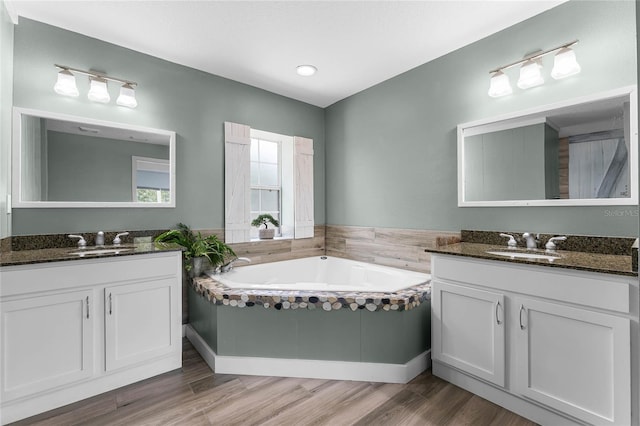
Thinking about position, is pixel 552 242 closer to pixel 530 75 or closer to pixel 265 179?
pixel 530 75

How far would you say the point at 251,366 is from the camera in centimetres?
208

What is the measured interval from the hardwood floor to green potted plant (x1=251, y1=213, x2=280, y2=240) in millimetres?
1525

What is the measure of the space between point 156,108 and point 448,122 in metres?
2.54

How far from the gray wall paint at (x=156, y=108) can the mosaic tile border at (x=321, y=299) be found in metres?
1.07

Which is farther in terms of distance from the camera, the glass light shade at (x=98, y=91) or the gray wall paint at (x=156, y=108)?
the glass light shade at (x=98, y=91)

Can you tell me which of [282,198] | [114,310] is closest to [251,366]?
[114,310]

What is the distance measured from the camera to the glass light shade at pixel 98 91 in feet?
7.59

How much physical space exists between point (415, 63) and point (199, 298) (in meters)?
2.78

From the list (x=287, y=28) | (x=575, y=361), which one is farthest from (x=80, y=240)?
(x=575, y=361)

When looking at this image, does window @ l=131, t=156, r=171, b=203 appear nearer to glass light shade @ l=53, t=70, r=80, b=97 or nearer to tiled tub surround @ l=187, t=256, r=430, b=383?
glass light shade @ l=53, t=70, r=80, b=97

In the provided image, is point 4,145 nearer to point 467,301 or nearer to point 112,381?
point 112,381

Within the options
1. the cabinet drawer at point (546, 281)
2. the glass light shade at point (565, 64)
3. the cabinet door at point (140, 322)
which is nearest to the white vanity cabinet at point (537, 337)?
the cabinet drawer at point (546, 281)

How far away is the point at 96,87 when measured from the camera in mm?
2322

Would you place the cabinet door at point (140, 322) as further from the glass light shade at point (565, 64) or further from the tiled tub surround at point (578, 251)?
the glass light shade at point (565, 64)
